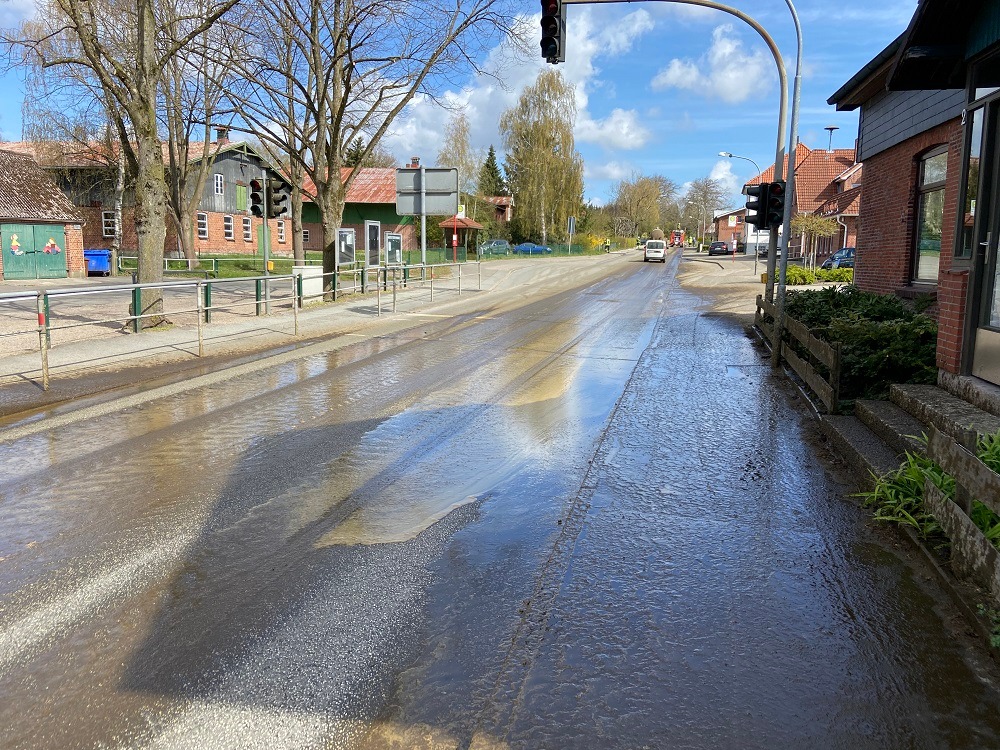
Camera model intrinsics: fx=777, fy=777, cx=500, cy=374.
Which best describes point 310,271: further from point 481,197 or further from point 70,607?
point 481,197

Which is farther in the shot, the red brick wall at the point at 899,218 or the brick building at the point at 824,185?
the brick building at the point at 824,185

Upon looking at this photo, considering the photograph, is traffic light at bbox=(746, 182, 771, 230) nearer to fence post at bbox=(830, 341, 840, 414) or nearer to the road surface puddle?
fence post at bbox=(830, 341, 840, 414)

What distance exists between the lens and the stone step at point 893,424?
6.24 metres

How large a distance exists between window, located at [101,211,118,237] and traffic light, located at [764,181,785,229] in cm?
3939

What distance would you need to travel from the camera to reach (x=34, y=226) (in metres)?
32.7

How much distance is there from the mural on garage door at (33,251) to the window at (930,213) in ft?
108

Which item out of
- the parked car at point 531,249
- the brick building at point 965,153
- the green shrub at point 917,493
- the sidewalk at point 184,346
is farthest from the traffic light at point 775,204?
the parked car at point 531,249

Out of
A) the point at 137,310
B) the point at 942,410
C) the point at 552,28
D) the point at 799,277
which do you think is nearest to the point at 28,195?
the point at 137,310

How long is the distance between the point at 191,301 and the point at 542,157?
50.6 meters

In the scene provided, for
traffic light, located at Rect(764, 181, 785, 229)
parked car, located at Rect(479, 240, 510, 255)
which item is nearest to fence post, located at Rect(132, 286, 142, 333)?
traffic light, located at Rect(764, 181, 785, 229)

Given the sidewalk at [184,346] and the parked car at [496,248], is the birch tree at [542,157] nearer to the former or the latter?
the parked car at [496,248]

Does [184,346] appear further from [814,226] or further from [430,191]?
[814,226]

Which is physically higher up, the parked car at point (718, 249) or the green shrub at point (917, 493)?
the parked car at point (718, 249)

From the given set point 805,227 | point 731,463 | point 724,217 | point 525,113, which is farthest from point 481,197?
point 731,463
